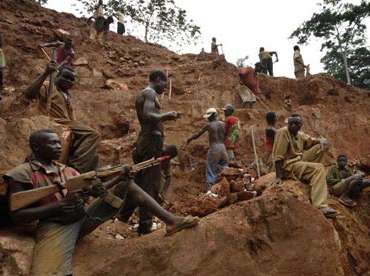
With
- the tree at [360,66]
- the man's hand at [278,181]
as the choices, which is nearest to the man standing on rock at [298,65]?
the tree at [360,66]

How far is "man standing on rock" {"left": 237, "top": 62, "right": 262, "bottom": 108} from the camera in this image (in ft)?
36.6

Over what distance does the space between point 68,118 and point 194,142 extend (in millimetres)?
4695

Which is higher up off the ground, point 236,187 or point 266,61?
point 266,61

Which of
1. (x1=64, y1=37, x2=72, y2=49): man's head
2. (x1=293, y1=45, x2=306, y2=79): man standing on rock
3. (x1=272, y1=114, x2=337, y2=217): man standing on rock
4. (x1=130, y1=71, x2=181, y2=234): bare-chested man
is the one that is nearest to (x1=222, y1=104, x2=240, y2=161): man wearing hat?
(x1=272, y1=114, x2=337, y2=217): man standing on rock

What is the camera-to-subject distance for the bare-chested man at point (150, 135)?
4285 millimetres

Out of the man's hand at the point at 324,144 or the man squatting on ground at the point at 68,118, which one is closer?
the man squatting on ground at the point at 68,118

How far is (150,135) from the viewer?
14.6ft

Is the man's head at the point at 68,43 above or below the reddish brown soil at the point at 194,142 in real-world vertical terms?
above

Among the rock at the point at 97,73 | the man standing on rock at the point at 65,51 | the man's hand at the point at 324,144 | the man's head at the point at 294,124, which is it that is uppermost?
the man standing on rock at the point at 65,51

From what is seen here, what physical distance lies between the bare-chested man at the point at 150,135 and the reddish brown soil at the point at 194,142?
607 millimetres

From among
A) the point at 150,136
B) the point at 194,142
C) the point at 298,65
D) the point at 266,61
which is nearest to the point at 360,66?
the point at 298,65

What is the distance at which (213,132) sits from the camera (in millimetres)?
7246

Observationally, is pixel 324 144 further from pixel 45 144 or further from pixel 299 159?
pixel 45 144

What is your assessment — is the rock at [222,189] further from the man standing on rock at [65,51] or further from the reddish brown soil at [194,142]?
the man standing on rock at [65,51]
